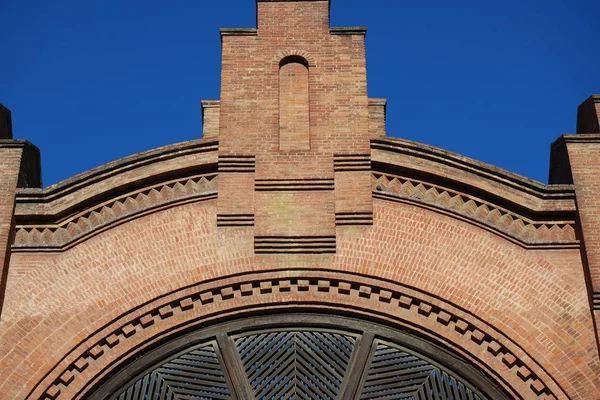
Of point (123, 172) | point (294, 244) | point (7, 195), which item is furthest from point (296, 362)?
point (7, 195)

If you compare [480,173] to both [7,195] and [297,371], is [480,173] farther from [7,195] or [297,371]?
[7,195]

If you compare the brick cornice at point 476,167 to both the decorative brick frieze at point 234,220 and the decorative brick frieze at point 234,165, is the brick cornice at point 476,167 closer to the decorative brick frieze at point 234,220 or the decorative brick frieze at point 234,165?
the decorative brick frieze at point 234,165

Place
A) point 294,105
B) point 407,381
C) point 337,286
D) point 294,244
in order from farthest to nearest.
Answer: point 294,105, point 294,244, point 337,286, point 407,381

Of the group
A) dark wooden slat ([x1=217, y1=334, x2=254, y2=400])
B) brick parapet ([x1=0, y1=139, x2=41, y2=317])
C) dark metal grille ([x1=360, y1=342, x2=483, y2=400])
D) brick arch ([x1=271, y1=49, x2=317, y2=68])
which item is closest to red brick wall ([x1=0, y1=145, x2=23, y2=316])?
brick parapet ([x1=0, y1=139, x2=41, y2=317])

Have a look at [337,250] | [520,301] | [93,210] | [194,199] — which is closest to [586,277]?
[520,301]

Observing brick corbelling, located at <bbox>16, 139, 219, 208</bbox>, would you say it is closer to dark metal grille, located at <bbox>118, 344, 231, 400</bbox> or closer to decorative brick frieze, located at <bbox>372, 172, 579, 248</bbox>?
decorative brick frieze, located at <bbox>372, 172, 579, 248</bbox>

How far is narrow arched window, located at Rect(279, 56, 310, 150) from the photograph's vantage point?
14.2m

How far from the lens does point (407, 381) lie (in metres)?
12.5

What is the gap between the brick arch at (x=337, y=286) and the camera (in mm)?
12539

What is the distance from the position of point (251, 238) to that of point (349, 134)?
2.01 metres

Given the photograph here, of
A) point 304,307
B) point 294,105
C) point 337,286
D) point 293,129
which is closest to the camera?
point 304,307

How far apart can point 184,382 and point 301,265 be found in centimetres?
206

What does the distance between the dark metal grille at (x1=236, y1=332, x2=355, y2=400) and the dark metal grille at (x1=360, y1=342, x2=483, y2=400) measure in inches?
14.6

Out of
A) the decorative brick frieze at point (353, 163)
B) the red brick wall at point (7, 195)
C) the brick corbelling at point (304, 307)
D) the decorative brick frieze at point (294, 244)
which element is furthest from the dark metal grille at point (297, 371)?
the decorative brick frieze at point (353, 163)
